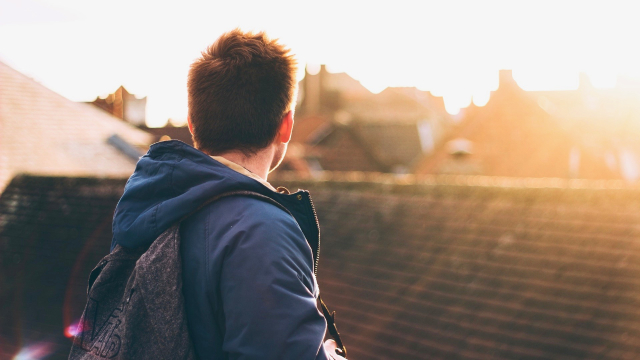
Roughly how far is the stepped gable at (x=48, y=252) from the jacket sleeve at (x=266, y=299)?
25.4 feet

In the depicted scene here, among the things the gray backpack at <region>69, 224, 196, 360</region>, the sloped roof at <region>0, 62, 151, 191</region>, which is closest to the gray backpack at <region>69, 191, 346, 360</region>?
the gray backpack at <region>69, 224, 196, 360</region>

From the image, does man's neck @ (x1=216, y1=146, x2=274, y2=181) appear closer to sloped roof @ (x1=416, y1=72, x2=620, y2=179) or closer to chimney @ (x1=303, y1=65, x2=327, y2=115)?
sloped roof @ (x1=416, y1=72, x2=620, y2=179)

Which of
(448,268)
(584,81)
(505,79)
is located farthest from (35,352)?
(584,81)

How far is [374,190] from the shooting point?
9.65 meters

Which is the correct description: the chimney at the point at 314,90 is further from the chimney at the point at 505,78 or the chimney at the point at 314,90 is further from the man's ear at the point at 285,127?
the man's ear at the point at 285,127

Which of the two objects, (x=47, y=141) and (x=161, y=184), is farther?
(x=47, y=141)

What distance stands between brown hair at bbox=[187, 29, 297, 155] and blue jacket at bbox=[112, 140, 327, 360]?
105mm

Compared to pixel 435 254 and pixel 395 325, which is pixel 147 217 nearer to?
pixel 395 325

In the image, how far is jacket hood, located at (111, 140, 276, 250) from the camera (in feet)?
4.18

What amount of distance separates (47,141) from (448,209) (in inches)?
437

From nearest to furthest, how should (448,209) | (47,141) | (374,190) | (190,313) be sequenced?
(190,313) < (448,209) < (374,190) < (47,141)

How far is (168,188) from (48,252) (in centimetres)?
1031

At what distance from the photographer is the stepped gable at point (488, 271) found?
618 centimetres

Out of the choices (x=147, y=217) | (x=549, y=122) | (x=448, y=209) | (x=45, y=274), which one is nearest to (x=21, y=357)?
(x=45, y=274)
